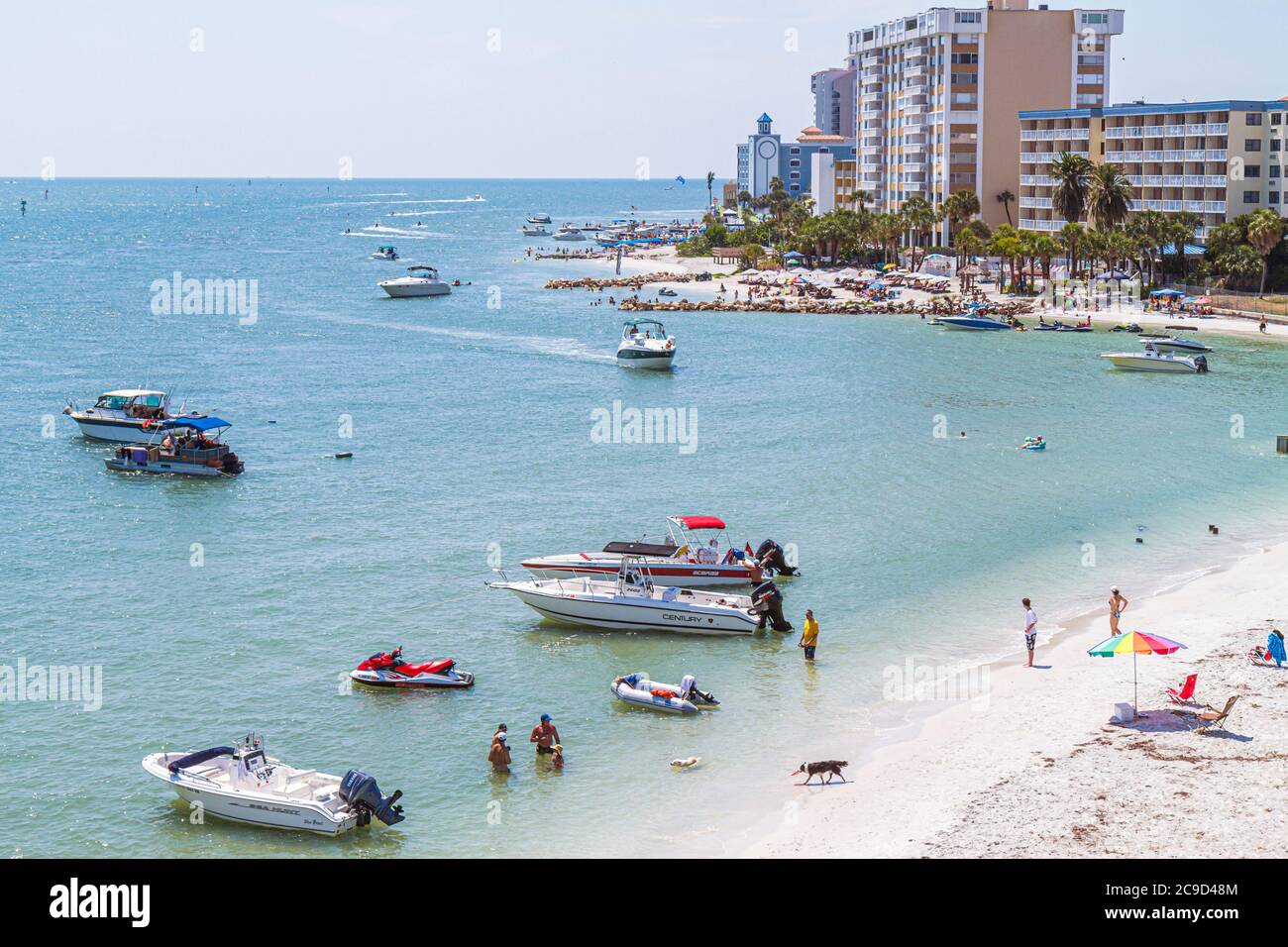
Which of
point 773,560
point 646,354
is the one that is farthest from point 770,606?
point 646,354

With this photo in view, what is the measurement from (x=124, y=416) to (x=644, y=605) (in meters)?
42.7

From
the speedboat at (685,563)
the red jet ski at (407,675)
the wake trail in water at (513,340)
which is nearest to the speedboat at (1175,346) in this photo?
the wake trail in water at (513,340)

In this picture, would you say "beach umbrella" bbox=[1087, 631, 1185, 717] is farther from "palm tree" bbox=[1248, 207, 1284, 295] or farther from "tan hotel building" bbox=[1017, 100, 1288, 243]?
"tan hotel building" bbox=[1017, 100, 1288, 243]

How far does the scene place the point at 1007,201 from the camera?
155000mm

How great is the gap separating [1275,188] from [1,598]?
11048 centimetres

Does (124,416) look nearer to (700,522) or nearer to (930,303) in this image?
(700,522)

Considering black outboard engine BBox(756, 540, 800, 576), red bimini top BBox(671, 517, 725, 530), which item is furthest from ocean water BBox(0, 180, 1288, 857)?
red bimini top BBox(671, 517, 725, 530)

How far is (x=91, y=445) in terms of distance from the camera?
71.5 meters

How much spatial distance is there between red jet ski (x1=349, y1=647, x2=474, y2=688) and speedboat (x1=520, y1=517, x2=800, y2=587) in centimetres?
766

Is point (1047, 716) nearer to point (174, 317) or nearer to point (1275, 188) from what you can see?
point (1275, 188)

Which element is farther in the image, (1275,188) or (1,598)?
(1275,188)

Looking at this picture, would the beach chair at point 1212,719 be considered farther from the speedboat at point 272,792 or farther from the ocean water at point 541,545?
the speedboat at point 272,792
